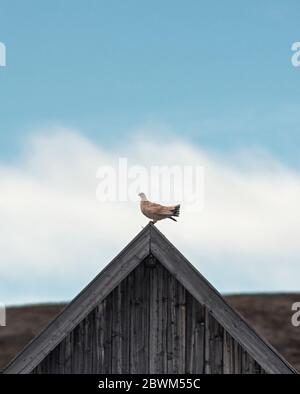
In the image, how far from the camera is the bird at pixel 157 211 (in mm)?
12578

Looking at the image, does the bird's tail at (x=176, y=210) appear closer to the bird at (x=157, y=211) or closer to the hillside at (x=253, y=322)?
the bird at (x=157, y=211)

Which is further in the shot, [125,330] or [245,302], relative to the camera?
[245,302]

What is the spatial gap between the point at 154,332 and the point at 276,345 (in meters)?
9.63

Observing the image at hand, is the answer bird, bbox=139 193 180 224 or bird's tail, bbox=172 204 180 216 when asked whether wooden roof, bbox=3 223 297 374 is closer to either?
bird, bbox=139 193 180 224

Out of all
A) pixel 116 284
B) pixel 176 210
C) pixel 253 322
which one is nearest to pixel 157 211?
pixel 176 210

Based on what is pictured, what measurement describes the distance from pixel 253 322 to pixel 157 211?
1134 cm

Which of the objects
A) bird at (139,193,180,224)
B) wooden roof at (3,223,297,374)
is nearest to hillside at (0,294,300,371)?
wooden roof at (3,223,297,374)

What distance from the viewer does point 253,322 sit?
23.3m

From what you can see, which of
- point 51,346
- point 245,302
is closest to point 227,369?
point 51,346

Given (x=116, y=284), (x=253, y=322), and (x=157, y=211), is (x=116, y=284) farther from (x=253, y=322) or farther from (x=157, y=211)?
(x=253, y=322)
